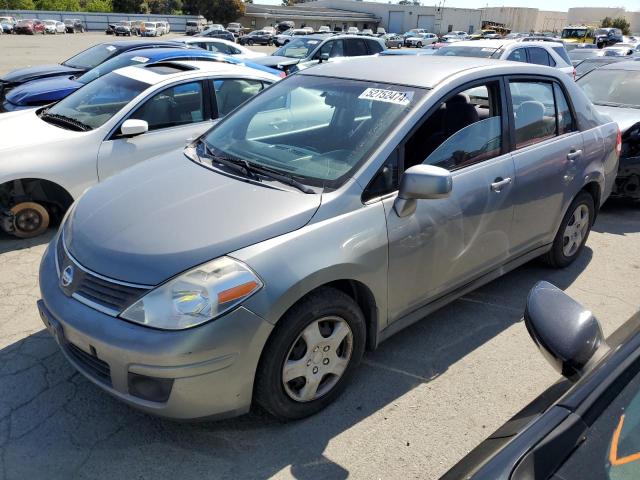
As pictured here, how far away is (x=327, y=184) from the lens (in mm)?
2699

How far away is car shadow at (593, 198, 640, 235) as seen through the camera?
221 inches

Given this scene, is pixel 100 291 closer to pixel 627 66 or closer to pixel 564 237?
pixel 564 237

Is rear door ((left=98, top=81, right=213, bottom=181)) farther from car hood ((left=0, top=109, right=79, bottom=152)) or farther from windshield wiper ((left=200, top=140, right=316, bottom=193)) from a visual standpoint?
windshield wiper ((left=200, top=140, right=316, bottom=193))

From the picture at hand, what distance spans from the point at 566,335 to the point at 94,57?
1043 centimetres

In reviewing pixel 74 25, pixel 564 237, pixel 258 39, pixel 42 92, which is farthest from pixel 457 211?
pixel 74 25

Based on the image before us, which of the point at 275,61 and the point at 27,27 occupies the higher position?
the point at 27,27

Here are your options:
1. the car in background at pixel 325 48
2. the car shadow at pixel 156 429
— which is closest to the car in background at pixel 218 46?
the car in background at pixel 325 48

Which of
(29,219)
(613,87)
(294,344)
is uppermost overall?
(613,87)

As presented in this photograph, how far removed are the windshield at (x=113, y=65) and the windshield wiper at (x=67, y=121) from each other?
2415mm

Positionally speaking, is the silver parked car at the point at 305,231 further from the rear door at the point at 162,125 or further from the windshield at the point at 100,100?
the windshield at the point at 100,100

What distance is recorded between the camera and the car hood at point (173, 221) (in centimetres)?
233

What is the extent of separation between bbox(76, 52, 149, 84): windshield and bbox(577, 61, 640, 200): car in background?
641 cm

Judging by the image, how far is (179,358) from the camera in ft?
7.08

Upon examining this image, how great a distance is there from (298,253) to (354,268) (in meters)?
0.33
